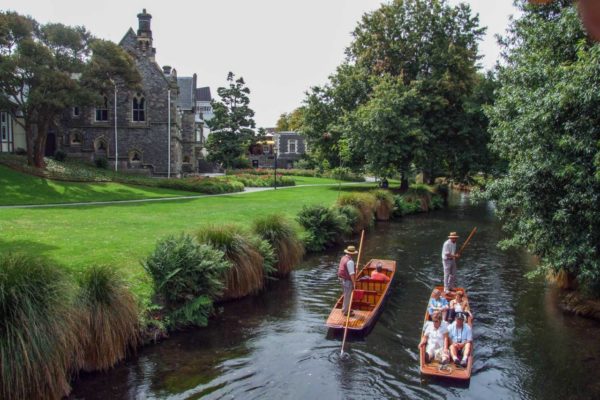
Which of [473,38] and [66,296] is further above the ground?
[473,38]

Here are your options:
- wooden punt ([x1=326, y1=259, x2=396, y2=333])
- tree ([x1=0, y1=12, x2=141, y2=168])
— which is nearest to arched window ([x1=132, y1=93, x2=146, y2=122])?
tree ([x1=0, y1=12, x2=141, y2=168])

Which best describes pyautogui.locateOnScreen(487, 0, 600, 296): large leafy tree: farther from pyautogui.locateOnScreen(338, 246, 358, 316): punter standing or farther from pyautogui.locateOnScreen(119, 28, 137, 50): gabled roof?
pyautogui.locateOnScreen(119, 28, 137, 50): gabled roof

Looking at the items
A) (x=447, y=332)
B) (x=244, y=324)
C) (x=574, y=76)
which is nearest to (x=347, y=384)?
(x=447, y=332)

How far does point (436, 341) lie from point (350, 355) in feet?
7.22

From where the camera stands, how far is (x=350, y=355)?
43.7ft

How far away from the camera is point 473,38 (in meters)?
45.4

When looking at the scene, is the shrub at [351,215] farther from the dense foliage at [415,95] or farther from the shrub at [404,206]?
→ the dense foliage at [415,95]

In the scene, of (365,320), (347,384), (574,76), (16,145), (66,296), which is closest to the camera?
(66,296)

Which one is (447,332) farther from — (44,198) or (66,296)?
(44,198)

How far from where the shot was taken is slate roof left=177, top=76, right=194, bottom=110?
6688 centimetres

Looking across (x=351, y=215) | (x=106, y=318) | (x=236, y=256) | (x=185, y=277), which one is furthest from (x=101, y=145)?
(x=106, y=318)

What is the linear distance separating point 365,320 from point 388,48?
36.6m

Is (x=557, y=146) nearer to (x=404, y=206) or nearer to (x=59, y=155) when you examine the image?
(x=404, y=206)

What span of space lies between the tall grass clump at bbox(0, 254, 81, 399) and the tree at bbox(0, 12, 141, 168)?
27.7 meters
